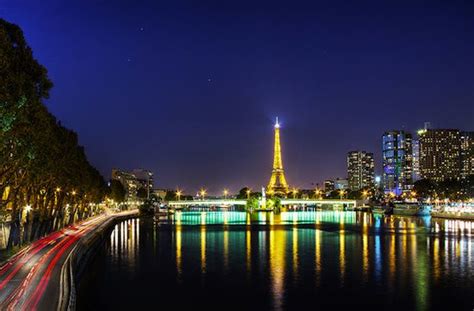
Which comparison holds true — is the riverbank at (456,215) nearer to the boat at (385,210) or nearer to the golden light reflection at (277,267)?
the boat at (385,210)

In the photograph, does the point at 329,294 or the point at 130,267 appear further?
the point at 130,267

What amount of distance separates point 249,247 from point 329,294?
28727 millimetres

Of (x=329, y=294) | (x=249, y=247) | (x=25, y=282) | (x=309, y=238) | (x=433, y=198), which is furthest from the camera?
(x=433, y=198)

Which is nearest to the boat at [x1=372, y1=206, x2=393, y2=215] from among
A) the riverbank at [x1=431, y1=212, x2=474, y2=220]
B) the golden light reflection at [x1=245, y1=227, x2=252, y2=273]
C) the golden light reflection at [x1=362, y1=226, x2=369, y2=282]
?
the riverbank at [x1=431, y1=212, x2=474, y2=220]

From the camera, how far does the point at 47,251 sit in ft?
127

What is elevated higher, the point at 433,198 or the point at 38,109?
the point at 38,109

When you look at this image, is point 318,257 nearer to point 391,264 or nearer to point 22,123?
point 391,264

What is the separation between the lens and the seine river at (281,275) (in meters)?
34.5

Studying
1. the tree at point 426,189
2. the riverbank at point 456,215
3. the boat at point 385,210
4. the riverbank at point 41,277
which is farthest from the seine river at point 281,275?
the tree at point 426,189

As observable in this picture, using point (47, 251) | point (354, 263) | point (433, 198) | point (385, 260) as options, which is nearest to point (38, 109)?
point (47, 251)

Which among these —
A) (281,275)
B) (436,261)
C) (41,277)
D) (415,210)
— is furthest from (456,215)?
(41,277)

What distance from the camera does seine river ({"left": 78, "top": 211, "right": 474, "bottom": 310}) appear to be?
113 ft

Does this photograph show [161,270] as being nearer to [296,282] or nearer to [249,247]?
[296,282]

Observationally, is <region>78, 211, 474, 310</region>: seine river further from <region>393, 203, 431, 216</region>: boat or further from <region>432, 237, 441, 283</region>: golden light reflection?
<region>393, 203, 431, 216</region>: boat
